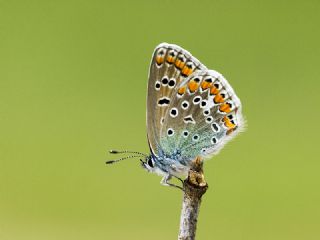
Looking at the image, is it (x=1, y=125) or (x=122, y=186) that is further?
(x=1, y=125)

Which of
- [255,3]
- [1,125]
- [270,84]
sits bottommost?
[1,125]

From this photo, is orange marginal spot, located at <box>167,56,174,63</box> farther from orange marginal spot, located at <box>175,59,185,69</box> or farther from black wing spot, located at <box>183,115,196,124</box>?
black wing spot, located at <box>183,115,196,124</box>

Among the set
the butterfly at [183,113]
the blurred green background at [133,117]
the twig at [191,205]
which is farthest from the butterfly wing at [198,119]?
the blurred green background at [133,117]

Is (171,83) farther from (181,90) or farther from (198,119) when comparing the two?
(198,119)

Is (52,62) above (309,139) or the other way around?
above

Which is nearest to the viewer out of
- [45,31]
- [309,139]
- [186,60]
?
[186,60]

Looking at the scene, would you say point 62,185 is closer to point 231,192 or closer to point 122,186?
point 122,186

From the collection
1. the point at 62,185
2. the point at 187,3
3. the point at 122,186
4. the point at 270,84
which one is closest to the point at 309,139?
the point at 270,84

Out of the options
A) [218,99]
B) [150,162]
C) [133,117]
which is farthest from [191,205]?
[133,117]
